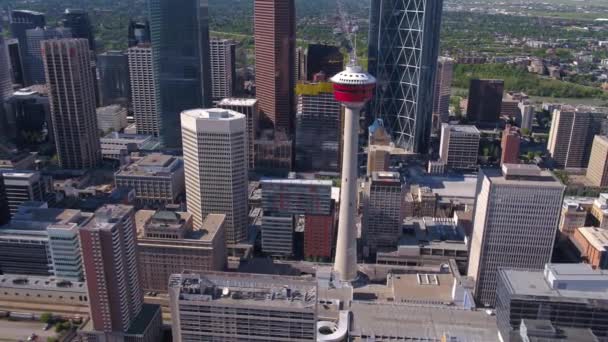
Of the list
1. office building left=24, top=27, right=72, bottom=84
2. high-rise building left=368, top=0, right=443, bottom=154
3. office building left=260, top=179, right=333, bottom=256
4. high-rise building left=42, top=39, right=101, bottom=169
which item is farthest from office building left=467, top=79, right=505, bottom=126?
office building left=24, top=27, right=72, bottom=84

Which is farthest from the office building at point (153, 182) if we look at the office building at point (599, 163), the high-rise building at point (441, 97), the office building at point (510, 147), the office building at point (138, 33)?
the office building at point (599, 163)

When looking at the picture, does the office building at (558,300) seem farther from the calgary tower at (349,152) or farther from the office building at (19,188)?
the office building at (19,188)

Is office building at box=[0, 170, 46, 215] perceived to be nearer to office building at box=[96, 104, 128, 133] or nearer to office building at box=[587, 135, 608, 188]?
office building at box=[96, 104, 128, 133]

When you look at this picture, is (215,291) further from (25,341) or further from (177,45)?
(177,45)

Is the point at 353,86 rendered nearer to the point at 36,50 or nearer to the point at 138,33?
the point at 138,33

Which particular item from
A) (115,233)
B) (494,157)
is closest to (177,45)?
(115,233)

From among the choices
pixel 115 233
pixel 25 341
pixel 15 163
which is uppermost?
pixel 115 233

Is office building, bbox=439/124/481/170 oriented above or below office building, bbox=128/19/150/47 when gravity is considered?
below
